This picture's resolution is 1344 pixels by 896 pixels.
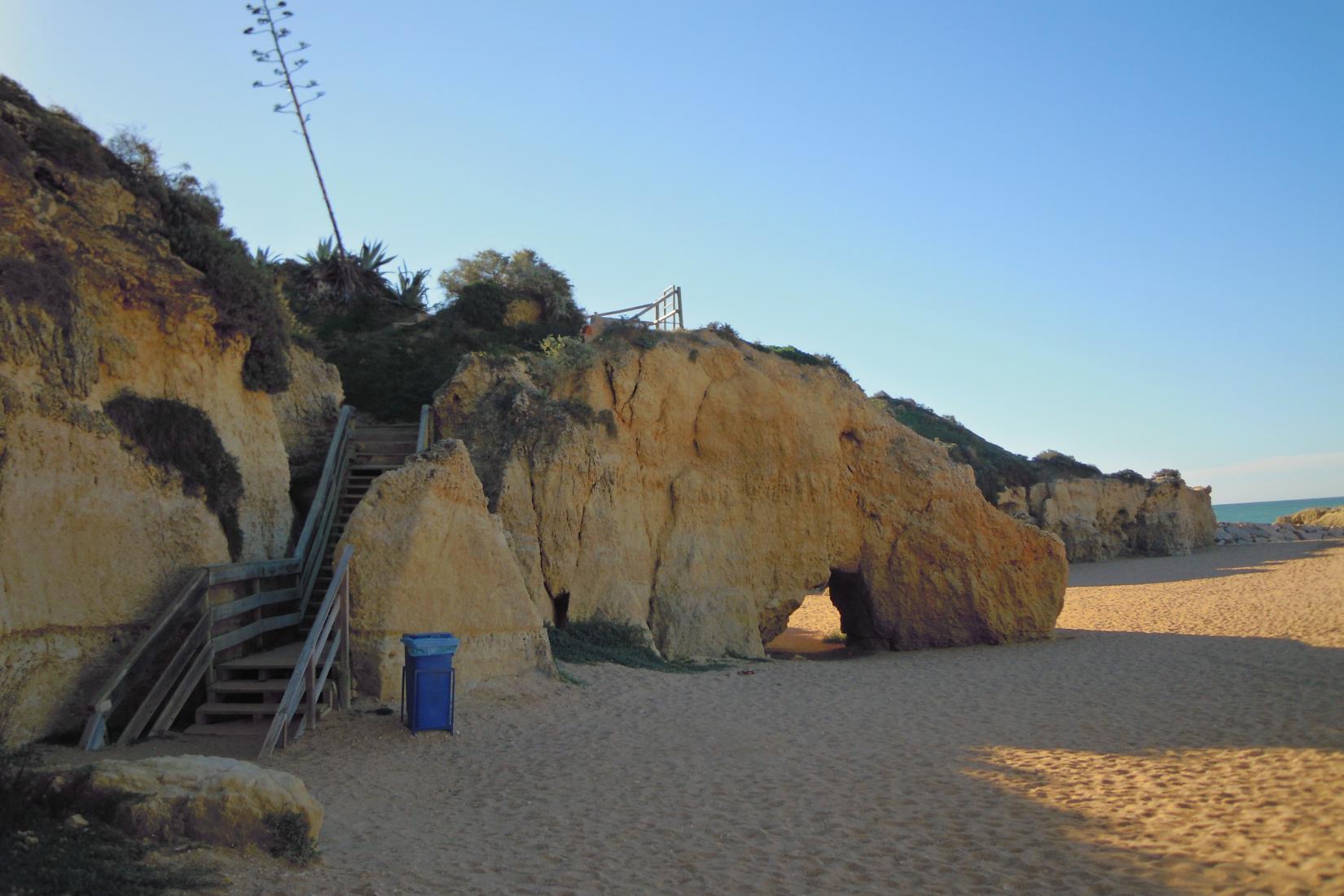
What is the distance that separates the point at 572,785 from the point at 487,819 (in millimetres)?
1168

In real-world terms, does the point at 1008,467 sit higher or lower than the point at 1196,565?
higher

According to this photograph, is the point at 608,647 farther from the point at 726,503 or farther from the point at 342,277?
the point at 342,277

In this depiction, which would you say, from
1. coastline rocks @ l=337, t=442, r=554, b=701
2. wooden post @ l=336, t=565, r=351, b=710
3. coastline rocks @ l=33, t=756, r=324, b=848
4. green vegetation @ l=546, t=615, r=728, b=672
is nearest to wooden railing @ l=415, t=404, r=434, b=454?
coastline rocks @ l=337, t=442, r=554, b=701

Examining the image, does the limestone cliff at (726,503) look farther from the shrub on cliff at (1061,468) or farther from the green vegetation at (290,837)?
the shrub on cliff at (1061,468)

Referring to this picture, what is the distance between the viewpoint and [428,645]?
9.36 m

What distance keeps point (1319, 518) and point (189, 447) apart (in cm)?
7254

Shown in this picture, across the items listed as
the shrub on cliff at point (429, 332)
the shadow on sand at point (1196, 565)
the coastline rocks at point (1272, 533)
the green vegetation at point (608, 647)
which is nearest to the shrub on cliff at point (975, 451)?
the shadow on sand at point (1196, 565)

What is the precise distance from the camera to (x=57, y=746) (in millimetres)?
8125

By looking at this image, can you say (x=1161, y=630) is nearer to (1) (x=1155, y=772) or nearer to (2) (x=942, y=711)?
(2) (x=942, y=711)

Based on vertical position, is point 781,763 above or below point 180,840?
below

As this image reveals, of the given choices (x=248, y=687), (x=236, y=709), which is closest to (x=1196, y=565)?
(x=248, y=687)

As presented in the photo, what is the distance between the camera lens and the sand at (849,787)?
20.5 feet

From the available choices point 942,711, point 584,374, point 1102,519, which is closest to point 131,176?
point 584,374

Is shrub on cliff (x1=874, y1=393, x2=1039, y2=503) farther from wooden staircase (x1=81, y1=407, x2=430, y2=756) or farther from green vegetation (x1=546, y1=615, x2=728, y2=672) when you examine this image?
wooden staircase (x1=81, y1=407, x2=430, y2=756)
